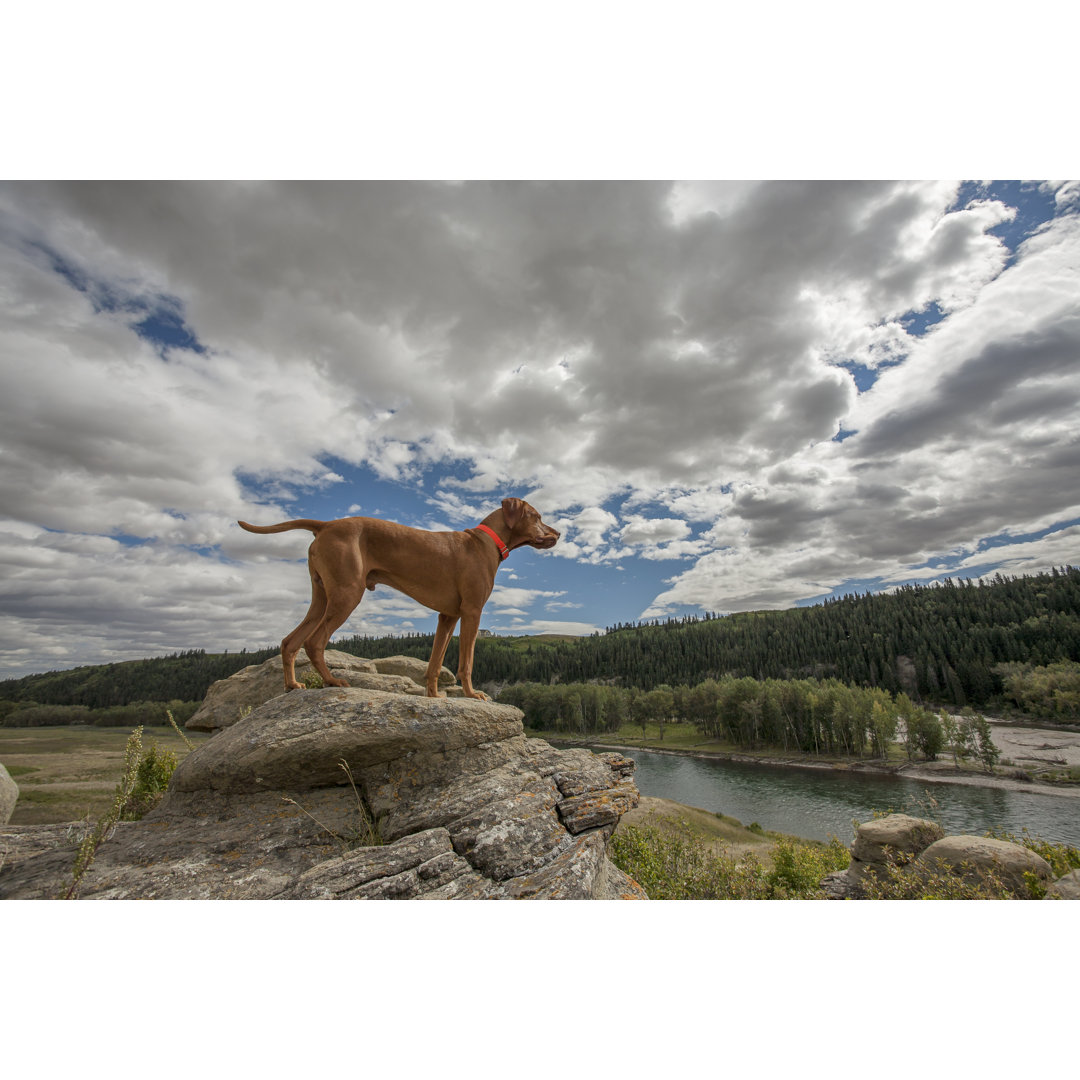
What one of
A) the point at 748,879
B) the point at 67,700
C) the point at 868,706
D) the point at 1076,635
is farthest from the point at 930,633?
the point at 67,700

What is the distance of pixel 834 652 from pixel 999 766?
61.4 m

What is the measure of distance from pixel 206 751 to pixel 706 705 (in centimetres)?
8990

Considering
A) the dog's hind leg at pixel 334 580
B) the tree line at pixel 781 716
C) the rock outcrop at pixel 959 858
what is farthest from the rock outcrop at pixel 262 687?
the tree line at pixel 781 716

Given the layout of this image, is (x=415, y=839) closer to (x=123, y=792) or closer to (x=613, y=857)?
(x=123, y=792)

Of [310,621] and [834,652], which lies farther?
[834,652]

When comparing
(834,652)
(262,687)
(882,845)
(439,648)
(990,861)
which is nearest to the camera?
(990,861)

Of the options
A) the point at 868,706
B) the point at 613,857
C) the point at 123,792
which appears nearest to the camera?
the point at 123,792

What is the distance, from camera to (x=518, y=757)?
6906mm

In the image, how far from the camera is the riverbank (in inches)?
1815

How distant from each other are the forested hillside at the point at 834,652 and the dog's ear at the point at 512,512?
39356 millimetres

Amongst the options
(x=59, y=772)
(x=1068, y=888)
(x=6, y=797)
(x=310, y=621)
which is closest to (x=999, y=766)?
(x=1068, y=888)

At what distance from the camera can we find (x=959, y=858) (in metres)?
7.45

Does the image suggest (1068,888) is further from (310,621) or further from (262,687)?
(262,687)

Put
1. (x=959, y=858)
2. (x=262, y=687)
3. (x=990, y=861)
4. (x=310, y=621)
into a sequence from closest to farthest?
(x=310, y=621)
(x=990, y=861)
(x=959, y=858)
(x=262, y=687)
